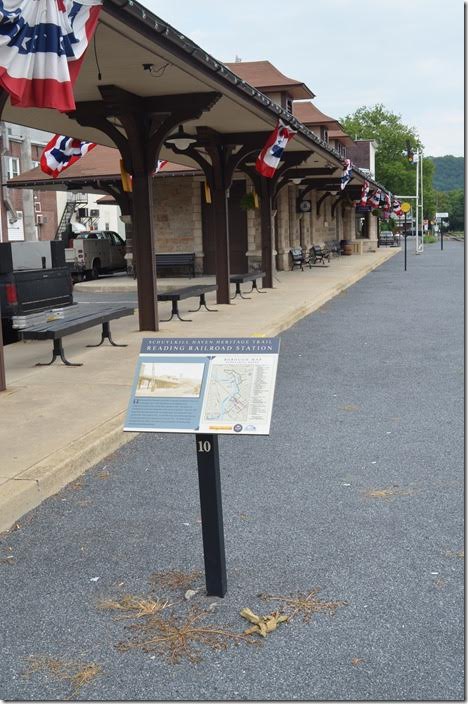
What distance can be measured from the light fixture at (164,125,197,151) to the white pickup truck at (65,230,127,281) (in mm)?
12942

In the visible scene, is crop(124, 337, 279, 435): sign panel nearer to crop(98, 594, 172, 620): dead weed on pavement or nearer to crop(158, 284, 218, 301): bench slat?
crop(98, 594, 172, 620): dead weed on pavement

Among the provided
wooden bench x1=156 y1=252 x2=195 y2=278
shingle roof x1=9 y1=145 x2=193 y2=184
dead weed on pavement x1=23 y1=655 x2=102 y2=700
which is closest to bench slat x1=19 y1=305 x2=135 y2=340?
dead weed on pavement x1=23 y1=655 x2=102 y2=700

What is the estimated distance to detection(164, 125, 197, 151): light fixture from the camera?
15508 millimetres

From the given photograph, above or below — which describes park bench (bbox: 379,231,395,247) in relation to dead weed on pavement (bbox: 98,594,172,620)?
above

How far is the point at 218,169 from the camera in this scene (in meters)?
16.5

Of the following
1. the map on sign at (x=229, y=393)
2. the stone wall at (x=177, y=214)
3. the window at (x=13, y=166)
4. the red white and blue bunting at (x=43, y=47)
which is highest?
the window at (x=13, y=166)

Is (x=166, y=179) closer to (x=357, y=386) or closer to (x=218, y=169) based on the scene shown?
(x=218, y=169)

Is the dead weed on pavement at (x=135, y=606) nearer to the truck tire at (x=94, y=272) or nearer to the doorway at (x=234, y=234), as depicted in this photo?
the doorway at (x=234, y=234)

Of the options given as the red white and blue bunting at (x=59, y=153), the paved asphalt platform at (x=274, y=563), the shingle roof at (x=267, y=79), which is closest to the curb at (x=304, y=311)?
the paved asphalt platform at (x=274, y=563)

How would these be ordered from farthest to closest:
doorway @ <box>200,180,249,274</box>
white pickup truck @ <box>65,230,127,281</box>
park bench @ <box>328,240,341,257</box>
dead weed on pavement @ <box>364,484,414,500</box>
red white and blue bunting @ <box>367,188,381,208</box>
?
park bench @ <box>328,240,341,257</box> < red white and blue bunting @ <box>367,188,381,208</box> < white pickup truck @ <box>65,230,127,281</box> < doorway @ <box>200,180,249,274</box> < dead weed on pavement @ <box>364,484,414,500</box>

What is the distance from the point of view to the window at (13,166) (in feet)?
179

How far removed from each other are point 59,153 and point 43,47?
29.7 ft

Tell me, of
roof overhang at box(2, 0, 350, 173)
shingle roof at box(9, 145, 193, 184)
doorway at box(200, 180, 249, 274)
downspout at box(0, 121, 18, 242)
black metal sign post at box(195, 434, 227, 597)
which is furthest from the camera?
downspout at box(0, 121, 18, 242)

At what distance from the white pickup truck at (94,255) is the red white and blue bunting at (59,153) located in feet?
46.4
